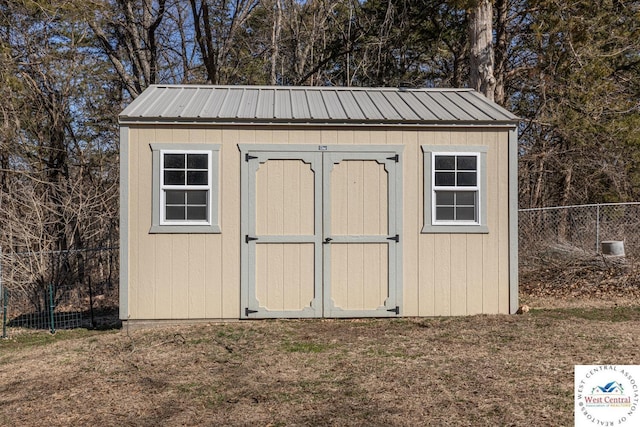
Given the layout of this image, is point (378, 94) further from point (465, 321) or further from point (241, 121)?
point (465, 321)

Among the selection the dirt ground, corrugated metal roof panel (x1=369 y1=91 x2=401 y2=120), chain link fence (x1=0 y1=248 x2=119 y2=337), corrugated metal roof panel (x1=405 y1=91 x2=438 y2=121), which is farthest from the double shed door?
chain link fence (x1=0 y1=248 x2=119 y2=337)

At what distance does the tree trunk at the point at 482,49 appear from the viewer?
10617mm

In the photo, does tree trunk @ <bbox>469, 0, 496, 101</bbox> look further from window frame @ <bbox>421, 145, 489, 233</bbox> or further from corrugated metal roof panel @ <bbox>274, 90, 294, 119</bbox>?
corrugated metal roof panel @ <bbox>274, 90, 294, 119</bbox>

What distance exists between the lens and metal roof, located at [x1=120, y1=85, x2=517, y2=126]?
7168 mm

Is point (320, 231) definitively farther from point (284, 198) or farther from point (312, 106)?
point (312, 106)

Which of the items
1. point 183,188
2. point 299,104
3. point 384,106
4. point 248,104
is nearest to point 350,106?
point 384,106

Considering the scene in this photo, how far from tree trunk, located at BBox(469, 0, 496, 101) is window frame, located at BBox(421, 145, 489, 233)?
378 centimetres

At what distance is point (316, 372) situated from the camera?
514 centimetres

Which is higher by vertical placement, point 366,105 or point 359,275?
point 366,105

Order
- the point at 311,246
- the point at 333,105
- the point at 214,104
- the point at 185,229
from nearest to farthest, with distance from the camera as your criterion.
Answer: the point at 185,229 → the point at 311,246 → the point at 214,104 → the point at 333,105

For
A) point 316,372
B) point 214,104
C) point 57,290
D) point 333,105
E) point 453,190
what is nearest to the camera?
point 316,372

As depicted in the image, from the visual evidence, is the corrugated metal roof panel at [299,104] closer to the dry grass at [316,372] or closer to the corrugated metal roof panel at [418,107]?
the corrugated metal roof panel at [418,107]

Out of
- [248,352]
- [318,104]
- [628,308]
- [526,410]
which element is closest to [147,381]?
[248,352]

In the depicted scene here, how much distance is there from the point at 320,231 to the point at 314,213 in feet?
0.83
